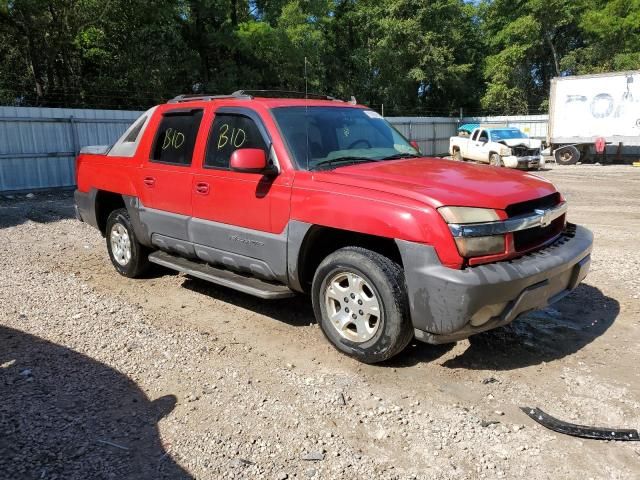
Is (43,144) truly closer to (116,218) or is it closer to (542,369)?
(116,218)

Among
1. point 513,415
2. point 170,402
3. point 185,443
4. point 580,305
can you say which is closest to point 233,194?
point 170,402

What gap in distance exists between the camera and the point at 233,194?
14.8 ft

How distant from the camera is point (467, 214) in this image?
3.40m

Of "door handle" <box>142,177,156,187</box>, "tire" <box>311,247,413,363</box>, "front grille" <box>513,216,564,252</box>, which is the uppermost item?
"door handle" <box>142,177,156,187</box>

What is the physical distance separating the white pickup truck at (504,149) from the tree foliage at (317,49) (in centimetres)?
835

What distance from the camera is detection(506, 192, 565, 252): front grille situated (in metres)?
3.63

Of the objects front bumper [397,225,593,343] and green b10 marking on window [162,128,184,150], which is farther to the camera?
green b10 marking on window [162,128,184,150]

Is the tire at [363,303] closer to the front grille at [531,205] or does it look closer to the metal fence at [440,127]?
the front grille at [531,205]

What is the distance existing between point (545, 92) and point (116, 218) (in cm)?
4245

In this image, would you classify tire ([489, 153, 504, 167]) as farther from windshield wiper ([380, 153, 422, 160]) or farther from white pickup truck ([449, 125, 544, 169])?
windshield wiper ([380, 153, 422, 160])

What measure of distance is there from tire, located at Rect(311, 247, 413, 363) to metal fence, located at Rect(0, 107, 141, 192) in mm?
12552

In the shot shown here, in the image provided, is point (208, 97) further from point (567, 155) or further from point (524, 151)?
point (567, 155)

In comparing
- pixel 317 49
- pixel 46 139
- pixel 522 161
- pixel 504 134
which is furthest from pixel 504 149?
pixel 46 139

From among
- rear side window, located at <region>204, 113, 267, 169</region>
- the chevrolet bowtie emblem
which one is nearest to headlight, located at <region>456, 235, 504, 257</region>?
the chevrolet bowtie emblem
